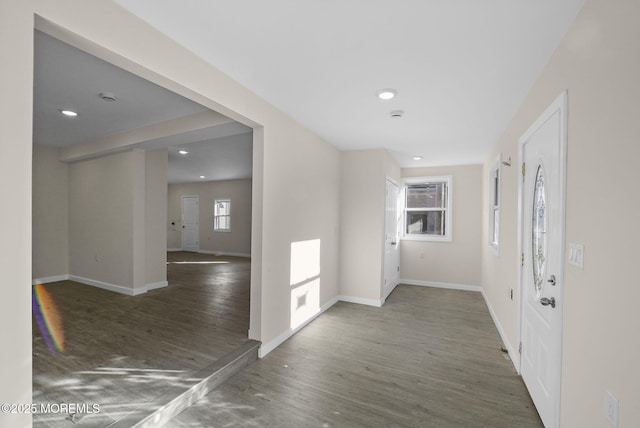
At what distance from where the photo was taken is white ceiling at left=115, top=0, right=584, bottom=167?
1.56 m

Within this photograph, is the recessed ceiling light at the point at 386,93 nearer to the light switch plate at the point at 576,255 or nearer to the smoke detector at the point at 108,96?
the light switch plate at the point at 576,255

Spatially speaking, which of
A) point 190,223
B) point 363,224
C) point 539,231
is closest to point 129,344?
point 363,224

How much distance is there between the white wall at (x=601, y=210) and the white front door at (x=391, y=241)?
321 cm

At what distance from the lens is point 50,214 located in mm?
5395

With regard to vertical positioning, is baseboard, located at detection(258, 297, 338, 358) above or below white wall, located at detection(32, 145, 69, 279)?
below

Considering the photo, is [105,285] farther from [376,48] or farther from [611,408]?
[611,408]

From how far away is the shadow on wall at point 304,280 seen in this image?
11.4 ft

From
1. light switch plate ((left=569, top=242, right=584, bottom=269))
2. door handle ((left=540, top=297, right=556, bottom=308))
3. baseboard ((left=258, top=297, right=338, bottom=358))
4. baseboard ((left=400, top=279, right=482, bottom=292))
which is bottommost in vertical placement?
baseboard ((left=400, top=279, right=482, bottom=292))

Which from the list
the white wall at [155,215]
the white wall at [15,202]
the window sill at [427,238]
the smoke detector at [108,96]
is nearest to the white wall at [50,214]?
the white wall at [155,215]

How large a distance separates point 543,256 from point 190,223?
10.8m

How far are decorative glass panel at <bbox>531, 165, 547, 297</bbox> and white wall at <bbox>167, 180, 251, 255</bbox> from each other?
820cm

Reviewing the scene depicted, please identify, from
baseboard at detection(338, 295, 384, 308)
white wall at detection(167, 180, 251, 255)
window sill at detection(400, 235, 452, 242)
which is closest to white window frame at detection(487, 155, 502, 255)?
window sill at detection(400, 235, 452, 242)

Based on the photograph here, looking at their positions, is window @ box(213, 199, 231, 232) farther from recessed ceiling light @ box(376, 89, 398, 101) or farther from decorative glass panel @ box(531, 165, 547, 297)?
decorative glass panel @ box(531, 165, 547, 297)

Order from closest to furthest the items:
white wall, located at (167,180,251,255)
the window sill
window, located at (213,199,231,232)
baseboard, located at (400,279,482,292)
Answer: baseboard, located at (400,279,482,292)
the window sill
white wall, located at (167,180,251,255)
window, located at (213,199,231,232)
